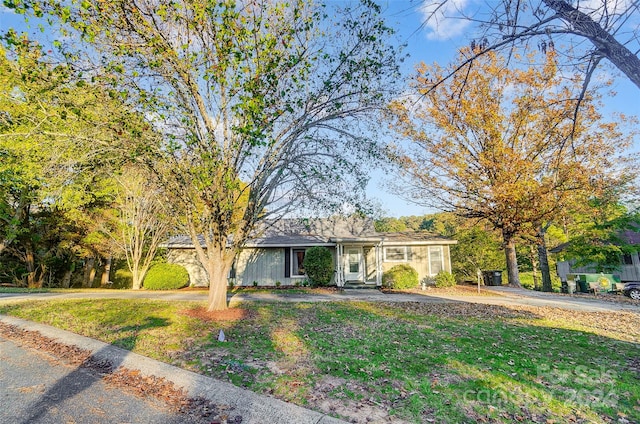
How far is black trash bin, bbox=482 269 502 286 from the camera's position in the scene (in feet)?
60.4

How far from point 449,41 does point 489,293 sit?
13.4 metres

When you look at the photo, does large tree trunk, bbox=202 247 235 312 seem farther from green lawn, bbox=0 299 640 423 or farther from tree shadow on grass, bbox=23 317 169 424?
tree shadow on grass, bbox=23 317 169 424

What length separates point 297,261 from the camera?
18.5 metres

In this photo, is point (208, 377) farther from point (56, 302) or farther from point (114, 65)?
point (56, 302)

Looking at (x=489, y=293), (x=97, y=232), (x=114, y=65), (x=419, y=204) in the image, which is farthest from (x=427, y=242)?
(x=97, y=232)

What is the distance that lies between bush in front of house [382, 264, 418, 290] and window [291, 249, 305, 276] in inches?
193

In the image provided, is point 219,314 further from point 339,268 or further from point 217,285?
point 339,268

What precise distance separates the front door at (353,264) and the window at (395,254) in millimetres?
1562

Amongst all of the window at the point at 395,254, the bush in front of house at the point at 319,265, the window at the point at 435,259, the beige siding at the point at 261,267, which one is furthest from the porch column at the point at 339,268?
the window at the point at 435,259

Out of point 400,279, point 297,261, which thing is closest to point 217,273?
point 400,279

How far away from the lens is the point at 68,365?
15.1ft

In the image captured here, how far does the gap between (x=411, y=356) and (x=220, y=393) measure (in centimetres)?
295

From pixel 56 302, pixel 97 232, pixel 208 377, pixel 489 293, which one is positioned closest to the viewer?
pixel 208 377

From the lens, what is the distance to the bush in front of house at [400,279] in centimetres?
1584
